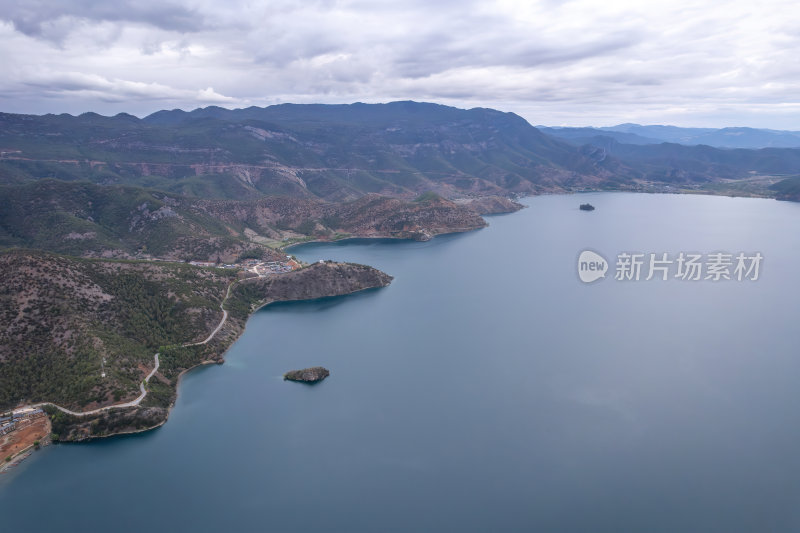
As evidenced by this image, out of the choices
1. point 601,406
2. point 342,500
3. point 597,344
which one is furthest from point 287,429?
point 597,344

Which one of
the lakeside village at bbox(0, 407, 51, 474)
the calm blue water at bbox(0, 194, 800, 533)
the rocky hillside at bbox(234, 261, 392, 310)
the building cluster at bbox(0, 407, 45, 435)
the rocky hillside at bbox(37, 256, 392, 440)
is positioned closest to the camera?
the calm blue water at bbox(0, 194, 800, 533)

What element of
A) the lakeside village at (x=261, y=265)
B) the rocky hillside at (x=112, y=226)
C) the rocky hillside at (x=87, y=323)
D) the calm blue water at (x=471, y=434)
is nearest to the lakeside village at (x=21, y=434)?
the calm blue water at (x=471, y=434)

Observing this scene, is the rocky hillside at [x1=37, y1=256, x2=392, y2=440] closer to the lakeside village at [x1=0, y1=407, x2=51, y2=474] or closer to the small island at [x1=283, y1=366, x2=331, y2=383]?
the lakeside village at [x1=0, y1=407, x2=51, y2=474]

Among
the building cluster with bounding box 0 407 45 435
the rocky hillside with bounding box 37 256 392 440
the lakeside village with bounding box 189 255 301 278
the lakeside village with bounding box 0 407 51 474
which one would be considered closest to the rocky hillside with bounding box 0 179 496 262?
the lakeside village with bounding box 189 255 301 278

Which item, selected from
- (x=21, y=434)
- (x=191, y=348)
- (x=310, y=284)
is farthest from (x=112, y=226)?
(x=21, y=434)

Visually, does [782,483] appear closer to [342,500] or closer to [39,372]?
[342,500]

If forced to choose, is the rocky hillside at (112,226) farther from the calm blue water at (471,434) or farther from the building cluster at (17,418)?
the building cluster at (17,418)
